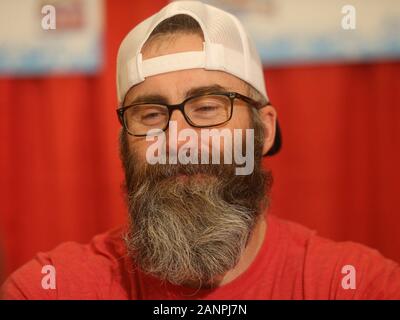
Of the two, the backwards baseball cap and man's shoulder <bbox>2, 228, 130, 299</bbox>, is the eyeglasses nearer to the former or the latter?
the backwards baseball cap

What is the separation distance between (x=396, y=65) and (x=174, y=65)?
53 centimetres

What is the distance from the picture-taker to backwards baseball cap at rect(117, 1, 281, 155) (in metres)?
1.01

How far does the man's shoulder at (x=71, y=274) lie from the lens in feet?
3.60

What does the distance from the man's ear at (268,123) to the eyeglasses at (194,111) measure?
66 millimetres

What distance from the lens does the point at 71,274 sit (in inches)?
43.9

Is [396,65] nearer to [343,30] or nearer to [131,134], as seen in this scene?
[343,30]

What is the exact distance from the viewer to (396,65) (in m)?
1.14

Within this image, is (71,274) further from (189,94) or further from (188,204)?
(189,94)

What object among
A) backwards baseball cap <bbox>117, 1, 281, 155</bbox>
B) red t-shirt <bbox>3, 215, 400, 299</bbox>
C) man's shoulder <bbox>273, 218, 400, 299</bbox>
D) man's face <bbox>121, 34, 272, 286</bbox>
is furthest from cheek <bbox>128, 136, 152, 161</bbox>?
man's shoulder <bbox>273, 218, 400, 299</bbox>

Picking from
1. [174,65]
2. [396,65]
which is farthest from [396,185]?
A: [174,65]
